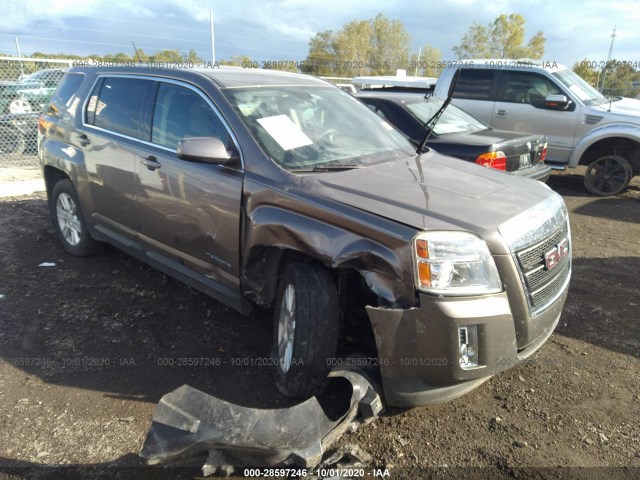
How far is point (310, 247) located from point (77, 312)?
242cm

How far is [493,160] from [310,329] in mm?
3789

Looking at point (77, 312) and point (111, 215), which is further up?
point (111, 215)

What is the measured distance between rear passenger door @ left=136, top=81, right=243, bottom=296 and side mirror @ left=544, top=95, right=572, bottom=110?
6.61 metres

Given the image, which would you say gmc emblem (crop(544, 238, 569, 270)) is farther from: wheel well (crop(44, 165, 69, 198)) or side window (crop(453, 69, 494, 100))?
side window (crop(453, 69, 494, 100))

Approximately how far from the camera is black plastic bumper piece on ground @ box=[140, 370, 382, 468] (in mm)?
2193

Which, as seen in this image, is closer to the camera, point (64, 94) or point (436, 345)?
point (436, 345)

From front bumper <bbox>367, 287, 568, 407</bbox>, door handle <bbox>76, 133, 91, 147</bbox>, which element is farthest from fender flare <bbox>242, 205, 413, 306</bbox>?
door handle <bbox>76, 133, 91, 147</bbox>

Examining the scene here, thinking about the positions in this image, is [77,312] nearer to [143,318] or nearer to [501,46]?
[143,318]

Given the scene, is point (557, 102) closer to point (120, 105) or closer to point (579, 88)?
point (579, 88)

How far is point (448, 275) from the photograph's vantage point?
2342 millimetres

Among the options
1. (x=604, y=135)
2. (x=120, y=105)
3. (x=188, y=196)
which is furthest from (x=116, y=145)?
(x=604, y=135)

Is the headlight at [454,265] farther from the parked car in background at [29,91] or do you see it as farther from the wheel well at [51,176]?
the parked car in background at [29,91]

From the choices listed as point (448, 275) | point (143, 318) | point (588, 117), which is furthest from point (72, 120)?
point (588, 117)

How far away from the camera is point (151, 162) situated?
3721 mm
